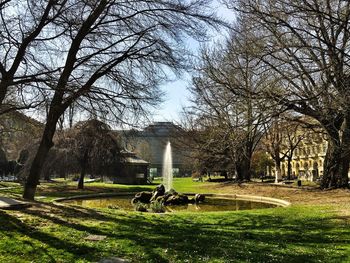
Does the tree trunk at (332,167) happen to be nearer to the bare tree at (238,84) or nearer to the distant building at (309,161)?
the bare tree at (238,84)

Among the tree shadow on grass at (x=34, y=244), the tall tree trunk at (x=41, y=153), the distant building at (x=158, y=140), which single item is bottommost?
the tree shadow on grass at (x=34, y=244)

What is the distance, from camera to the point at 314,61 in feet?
65.2

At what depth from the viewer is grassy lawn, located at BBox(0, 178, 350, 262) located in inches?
292

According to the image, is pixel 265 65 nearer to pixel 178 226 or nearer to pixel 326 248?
pixel 178 226

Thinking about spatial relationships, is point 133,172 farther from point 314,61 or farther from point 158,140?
point 314,61

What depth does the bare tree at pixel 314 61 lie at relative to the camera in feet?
52.5

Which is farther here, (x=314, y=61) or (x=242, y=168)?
(x=242, y=168)

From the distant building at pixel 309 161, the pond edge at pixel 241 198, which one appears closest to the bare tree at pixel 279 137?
the pond edge at pixel 241 198

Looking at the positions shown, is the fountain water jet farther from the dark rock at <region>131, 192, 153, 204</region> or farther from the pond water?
the pond water

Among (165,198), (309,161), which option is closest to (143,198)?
(165,198)

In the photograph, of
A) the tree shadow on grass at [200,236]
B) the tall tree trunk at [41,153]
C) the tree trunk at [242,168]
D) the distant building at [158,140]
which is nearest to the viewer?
the tree shadow on grass at [200,236]

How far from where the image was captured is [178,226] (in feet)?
36.5

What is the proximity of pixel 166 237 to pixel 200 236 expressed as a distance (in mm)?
821

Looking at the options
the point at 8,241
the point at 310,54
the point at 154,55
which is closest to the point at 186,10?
the point at 154,55
